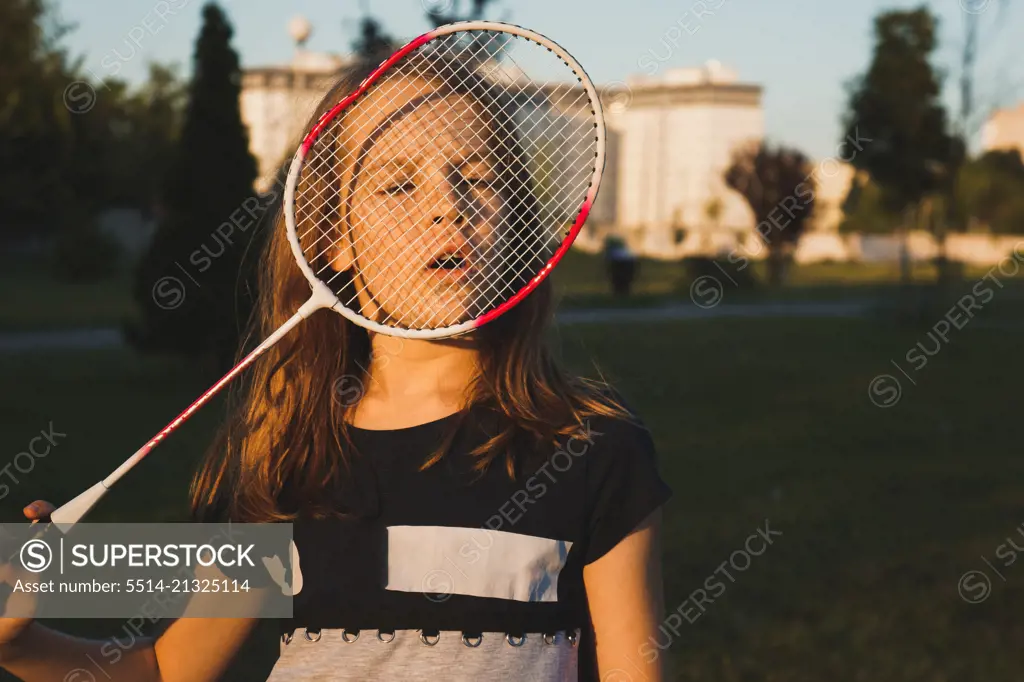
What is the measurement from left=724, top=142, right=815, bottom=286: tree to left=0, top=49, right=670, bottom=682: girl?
3358 cm

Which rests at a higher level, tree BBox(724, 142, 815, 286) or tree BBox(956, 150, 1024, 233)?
tree BBox(724, 142, 815, 286)

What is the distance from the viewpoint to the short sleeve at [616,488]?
193 centimetres

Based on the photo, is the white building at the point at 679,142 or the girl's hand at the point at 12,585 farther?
the white building at the point at 679,142

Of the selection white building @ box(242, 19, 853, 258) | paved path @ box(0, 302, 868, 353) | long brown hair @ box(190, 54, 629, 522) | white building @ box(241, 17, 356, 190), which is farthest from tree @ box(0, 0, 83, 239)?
white building @ box(242, 19, 853, 258)

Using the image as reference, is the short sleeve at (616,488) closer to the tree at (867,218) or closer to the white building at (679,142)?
the tree at (867,218)

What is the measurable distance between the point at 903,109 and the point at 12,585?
22939 millimetres

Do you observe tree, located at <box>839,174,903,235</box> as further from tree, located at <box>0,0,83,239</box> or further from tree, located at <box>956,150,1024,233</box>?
tree, located at <box>0,0,83,239</box>

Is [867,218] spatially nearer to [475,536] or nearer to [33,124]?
[33,124]

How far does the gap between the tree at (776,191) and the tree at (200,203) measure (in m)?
24.0

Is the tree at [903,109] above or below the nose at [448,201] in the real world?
below

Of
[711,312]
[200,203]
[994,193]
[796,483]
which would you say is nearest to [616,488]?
[796,483]

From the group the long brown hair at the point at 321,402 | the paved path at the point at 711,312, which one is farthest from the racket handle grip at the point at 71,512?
the paved path at the point at 711,312

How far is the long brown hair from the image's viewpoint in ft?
6.64

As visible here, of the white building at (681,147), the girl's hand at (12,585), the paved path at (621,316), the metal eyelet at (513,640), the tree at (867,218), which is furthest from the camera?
the white building at (681,147)
